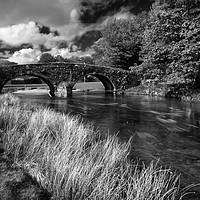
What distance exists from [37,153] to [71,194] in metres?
1.85

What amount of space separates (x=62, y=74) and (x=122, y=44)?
15.9m

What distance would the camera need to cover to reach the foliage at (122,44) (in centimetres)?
4253

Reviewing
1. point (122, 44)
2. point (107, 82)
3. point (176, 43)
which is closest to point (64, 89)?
point (107, 82)

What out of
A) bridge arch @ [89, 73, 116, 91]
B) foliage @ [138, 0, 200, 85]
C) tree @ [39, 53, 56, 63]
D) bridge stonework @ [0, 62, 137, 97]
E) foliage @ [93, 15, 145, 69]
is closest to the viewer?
foliage @ [138, 0, 200, 85]

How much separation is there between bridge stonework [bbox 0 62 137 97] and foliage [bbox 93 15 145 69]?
6284 mm

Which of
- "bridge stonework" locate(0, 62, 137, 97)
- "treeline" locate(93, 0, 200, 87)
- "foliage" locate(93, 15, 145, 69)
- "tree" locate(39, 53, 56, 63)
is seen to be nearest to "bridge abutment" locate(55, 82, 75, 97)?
"bridge stonework" locate(0, 62, 137, 97)

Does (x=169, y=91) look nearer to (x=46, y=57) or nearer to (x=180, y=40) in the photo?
(x=180, y=40)

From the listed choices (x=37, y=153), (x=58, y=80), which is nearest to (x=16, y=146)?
(x=37, y=153)

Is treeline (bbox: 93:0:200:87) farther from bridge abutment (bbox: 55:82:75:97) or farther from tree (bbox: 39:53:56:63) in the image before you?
tree (bbox: 39:53:56:63)

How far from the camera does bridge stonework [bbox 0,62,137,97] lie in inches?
1234

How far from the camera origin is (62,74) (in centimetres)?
3369

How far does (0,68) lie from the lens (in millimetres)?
30922

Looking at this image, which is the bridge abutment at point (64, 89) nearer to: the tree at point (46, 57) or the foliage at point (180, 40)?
the foliage at point (180, 40)

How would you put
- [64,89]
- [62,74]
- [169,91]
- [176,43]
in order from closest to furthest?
[176,43], [169,91], [62,74], [64,89]
